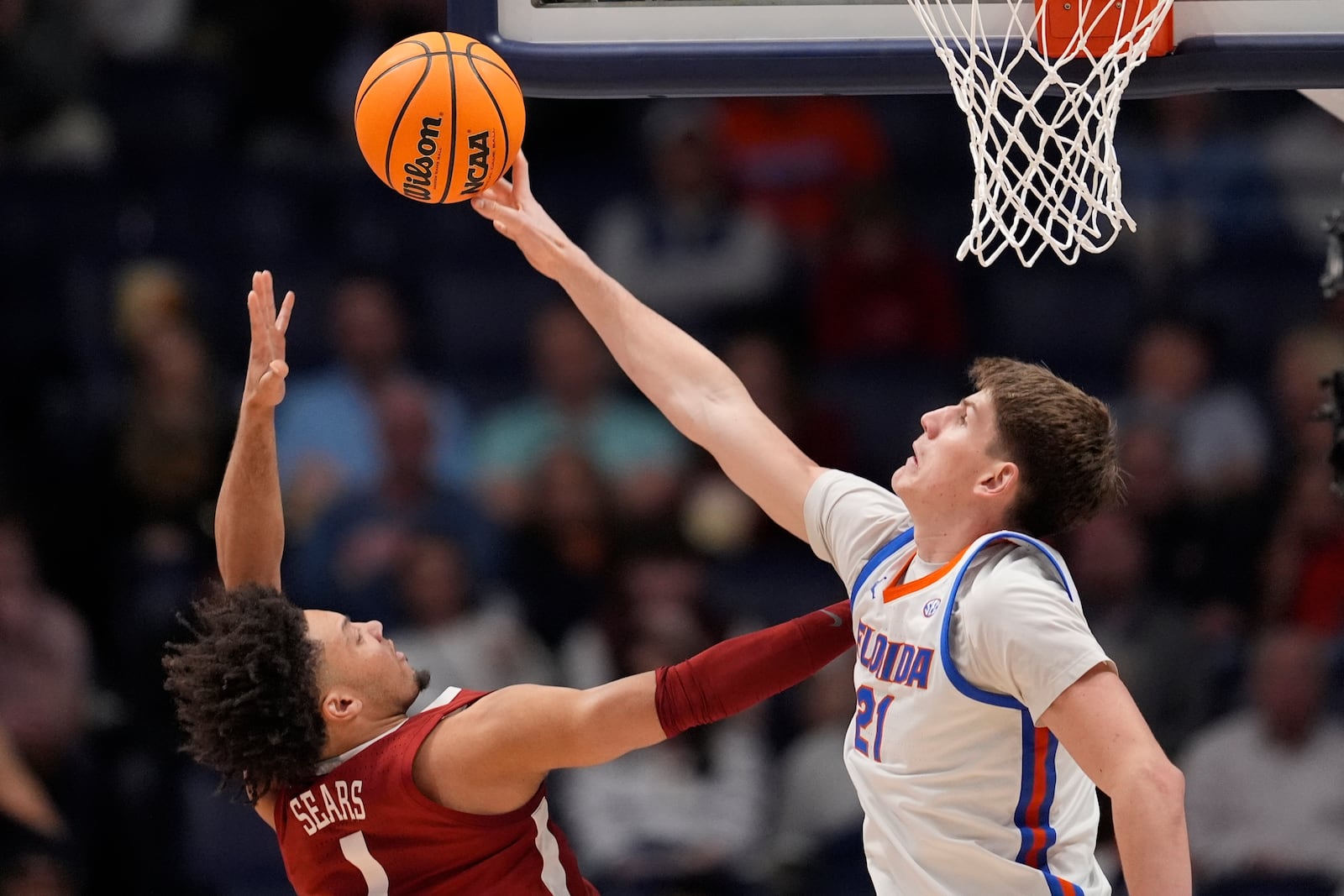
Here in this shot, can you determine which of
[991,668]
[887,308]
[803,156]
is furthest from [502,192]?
[803,156]

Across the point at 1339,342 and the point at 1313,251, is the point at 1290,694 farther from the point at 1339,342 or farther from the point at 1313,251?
the point at 1313,251

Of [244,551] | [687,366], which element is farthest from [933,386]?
[244,551]

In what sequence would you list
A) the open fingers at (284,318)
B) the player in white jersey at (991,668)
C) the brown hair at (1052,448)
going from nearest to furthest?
the player in white jersey at (991,668)
the brown hair at (1052,448)
the open fingers at (284,318)

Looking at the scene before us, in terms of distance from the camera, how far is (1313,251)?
19.7 feet

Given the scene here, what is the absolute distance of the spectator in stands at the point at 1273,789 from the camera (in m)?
5.22

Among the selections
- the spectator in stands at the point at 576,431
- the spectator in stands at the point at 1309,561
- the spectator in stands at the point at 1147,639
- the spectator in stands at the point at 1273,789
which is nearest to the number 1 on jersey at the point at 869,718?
the spectator in stands at the point at 1147,639

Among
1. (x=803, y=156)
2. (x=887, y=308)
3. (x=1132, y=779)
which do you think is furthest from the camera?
(x=803, y=156)

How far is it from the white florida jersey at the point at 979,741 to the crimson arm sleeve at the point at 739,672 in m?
0.14

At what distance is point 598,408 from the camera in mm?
5914

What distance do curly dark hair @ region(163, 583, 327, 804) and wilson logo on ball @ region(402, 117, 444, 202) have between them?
0.85 meters

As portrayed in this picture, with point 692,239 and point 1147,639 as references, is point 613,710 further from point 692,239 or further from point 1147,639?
point 692,239

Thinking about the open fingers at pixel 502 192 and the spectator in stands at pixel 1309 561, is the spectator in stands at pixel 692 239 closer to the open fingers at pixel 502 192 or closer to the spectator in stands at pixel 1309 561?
the spectator in stands at pixel 1309 561

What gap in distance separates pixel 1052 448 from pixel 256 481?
5.46ft

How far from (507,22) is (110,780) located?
327cm
